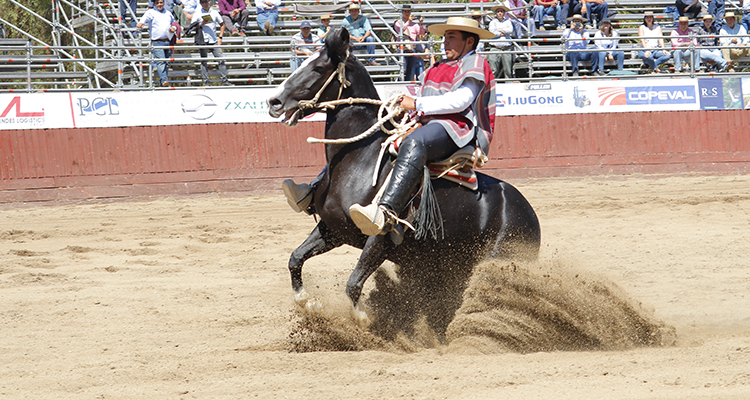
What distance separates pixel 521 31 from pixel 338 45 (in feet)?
42.2

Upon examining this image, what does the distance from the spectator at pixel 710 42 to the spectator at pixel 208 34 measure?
10.4m

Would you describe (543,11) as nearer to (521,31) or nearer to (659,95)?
(521,31)

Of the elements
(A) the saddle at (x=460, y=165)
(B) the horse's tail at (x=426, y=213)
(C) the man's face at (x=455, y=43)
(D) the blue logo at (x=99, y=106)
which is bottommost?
(D) the blue logo at (x=99, y=106)

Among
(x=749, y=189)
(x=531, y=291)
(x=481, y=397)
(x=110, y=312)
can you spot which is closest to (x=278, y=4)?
(x=749, y=189)

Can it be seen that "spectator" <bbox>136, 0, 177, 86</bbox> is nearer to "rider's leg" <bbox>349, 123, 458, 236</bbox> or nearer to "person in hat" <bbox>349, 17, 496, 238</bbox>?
"person in hat" <bbox>349, 17, 496, 238</bbox>

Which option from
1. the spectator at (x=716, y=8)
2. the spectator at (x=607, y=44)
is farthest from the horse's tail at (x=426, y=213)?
the spectator at (x=716, y=8)

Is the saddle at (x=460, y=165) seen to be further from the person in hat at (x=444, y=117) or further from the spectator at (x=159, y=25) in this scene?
the spectator at (x=159, y=25)

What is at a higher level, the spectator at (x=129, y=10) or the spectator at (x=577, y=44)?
the spectator at (x=129, y=10)

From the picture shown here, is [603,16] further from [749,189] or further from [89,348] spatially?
[89,348]

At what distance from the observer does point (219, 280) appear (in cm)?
753

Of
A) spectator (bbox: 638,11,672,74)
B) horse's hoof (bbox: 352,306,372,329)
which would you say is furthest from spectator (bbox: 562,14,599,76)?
horse's hoof (bbox: 352,306,372,329)

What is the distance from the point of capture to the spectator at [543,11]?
709 inches

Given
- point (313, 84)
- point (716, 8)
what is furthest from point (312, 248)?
point (716, 8)

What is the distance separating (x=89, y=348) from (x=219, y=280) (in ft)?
8.03
